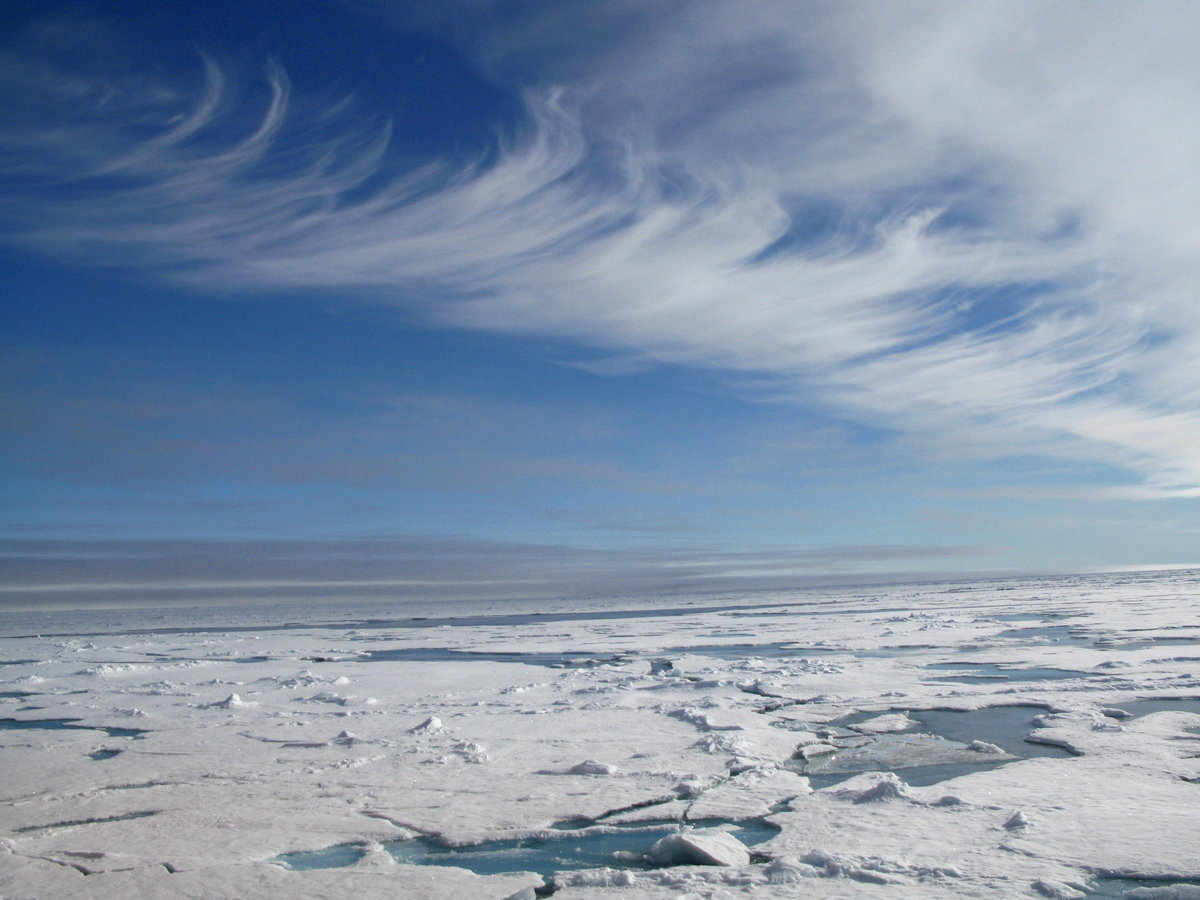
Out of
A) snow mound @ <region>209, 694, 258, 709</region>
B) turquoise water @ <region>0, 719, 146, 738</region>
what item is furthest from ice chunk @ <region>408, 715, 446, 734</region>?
snow mound @ <region>209, 694, 258, 709</region>

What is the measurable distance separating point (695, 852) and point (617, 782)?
1.93 m

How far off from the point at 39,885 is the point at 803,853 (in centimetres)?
411

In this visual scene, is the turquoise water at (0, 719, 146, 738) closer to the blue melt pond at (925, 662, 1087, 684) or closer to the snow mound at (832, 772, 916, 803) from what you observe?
the snow mound at (832, 772, 916, 803)

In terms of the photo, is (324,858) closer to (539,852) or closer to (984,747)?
(539,852)

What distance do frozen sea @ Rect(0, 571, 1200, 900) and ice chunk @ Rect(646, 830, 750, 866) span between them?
0.01 meters

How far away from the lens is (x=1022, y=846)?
4.61m

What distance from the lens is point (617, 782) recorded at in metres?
6.39

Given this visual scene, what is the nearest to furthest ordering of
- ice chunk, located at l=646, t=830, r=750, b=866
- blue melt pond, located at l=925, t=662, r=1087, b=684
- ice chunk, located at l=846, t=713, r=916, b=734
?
1. ice chunk, located at l=646, t=830, r=750, b=866
2. ice chunk, located at l=846, t=713, r=916, b=734
3. blue melt pond, located at l=925, t=662, r=1087, b=684

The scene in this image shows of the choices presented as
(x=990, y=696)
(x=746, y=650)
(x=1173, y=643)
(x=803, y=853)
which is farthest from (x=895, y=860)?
(x=1173, y=643)

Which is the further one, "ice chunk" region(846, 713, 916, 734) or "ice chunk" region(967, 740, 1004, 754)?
"ice chunk" region(846, 713, 916, 734)

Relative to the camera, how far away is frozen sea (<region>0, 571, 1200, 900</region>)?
173 inches

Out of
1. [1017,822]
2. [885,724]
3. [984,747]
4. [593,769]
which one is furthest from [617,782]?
[885,724]

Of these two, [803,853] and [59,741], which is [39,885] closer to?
[803,853]

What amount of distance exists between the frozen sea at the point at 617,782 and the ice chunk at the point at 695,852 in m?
0.01
